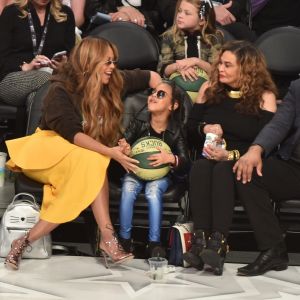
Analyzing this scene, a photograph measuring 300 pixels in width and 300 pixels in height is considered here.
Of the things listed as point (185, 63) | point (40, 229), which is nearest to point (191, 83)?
point (185, 63)

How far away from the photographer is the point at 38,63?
6.62m

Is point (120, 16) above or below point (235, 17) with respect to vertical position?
above

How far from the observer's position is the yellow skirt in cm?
544

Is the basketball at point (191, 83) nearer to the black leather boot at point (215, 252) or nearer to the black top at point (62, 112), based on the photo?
the black top at point (62, 112)

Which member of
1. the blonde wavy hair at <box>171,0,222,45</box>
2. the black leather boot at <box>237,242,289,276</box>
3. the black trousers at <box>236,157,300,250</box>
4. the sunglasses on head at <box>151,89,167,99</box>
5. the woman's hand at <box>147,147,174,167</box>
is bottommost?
the black leather boot at <box>237,242,289,276</box>

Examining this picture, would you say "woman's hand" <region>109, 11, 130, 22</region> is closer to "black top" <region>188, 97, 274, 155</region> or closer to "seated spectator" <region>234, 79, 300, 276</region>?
"black top" <region>188, 97, 274, 155</region>

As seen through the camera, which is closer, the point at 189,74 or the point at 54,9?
the point at 189,74

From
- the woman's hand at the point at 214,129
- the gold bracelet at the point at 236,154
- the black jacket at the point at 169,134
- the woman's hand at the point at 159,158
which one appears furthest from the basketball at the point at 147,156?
the gold bracelet at the point at 236,154

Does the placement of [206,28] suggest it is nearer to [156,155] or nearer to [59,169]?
[156,155]

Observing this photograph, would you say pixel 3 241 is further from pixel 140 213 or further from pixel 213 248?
pixel 213 248

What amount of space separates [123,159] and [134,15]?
203cm

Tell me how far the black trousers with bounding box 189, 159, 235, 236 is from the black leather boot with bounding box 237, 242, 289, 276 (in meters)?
0.24

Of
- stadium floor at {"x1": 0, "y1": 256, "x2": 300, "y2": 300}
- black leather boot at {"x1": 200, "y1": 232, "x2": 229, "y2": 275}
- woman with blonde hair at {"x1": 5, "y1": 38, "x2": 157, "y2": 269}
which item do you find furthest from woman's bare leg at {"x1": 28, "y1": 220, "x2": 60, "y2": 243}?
black leather boot at {"x1": 200, "y1": 232, "x2": 229, "y2": 275}

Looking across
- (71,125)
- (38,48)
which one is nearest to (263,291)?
(71,125)
